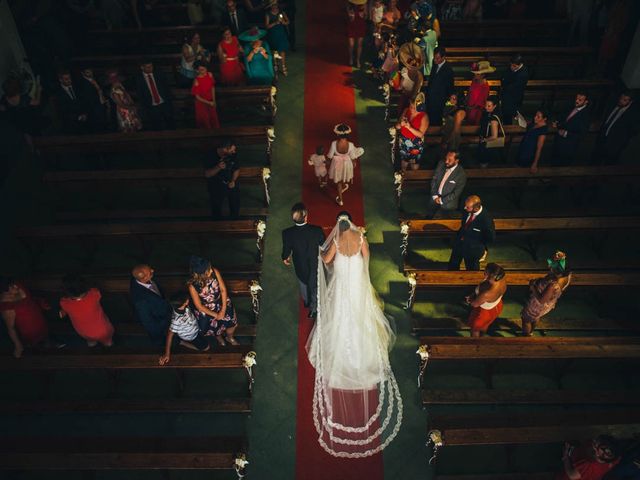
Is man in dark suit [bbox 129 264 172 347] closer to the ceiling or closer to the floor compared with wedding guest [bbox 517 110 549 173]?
closer to the floor

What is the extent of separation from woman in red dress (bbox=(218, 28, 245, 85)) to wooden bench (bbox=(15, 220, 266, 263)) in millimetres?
3714

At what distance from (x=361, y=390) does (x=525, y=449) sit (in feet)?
6.48

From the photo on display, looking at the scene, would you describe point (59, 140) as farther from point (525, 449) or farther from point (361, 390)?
point (525, 449)

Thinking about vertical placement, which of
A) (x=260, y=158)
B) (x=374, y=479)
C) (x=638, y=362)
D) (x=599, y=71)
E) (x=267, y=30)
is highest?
(x=267, y=30)

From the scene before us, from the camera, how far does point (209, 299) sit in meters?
5.97

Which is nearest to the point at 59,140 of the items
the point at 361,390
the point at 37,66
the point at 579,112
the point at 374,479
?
the point at 37,66

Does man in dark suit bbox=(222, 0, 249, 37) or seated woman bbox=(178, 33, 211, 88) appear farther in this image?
man in dark suit bbox=(222, 0, 249, 37)

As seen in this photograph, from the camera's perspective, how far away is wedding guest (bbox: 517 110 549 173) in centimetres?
783

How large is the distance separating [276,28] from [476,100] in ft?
14.1

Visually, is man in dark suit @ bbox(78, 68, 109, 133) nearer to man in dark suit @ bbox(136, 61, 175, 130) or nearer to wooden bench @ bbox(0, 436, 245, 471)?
man in dark suit @ bbox(136, 61, 175, 130)

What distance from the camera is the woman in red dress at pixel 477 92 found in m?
8.46

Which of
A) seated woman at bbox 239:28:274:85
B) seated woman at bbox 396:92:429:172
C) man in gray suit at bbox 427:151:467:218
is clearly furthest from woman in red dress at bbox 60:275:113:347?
seated woman at bbox 239:28:274:85

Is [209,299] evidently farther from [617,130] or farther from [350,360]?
[617,130]

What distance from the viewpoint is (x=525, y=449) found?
20.1 feet
